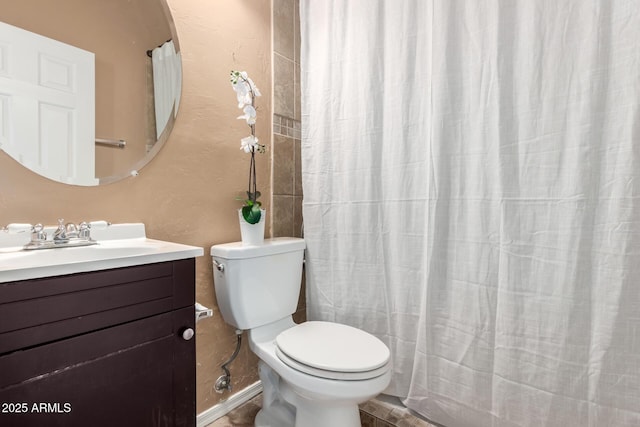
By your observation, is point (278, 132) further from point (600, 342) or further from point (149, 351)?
point (600, 342)

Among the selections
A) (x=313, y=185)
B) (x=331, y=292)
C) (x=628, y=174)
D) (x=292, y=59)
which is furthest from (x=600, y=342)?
(x=292, y=59)

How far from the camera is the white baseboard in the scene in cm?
134

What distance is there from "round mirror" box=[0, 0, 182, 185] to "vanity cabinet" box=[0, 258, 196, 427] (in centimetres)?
50

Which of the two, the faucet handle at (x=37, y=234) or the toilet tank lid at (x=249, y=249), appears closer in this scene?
the faucet handle at (x=37, y=234)

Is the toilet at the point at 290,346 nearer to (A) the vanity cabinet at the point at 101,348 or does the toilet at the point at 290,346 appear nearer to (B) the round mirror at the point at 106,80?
(A) the vanity cabinet at the point at 101,348

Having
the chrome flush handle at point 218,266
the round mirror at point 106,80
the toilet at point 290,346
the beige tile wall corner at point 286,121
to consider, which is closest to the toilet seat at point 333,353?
the toilet at point 290,346

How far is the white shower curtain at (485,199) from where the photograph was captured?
94cm

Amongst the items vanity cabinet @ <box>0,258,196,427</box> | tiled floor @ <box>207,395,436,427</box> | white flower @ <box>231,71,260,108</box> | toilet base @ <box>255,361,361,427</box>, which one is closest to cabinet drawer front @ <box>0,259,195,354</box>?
vanity cabinet @ <box>0,258,196,427</box>

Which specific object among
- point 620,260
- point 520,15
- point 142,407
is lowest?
point 142,407

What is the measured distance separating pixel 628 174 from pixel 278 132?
4.45 ft

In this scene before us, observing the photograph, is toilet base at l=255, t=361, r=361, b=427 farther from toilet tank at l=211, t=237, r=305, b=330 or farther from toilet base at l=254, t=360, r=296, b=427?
toilet tank at l=211, t=237, r=305, b=330

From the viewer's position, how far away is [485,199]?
115cm

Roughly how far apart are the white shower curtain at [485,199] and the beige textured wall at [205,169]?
34 cm

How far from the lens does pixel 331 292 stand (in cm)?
155
